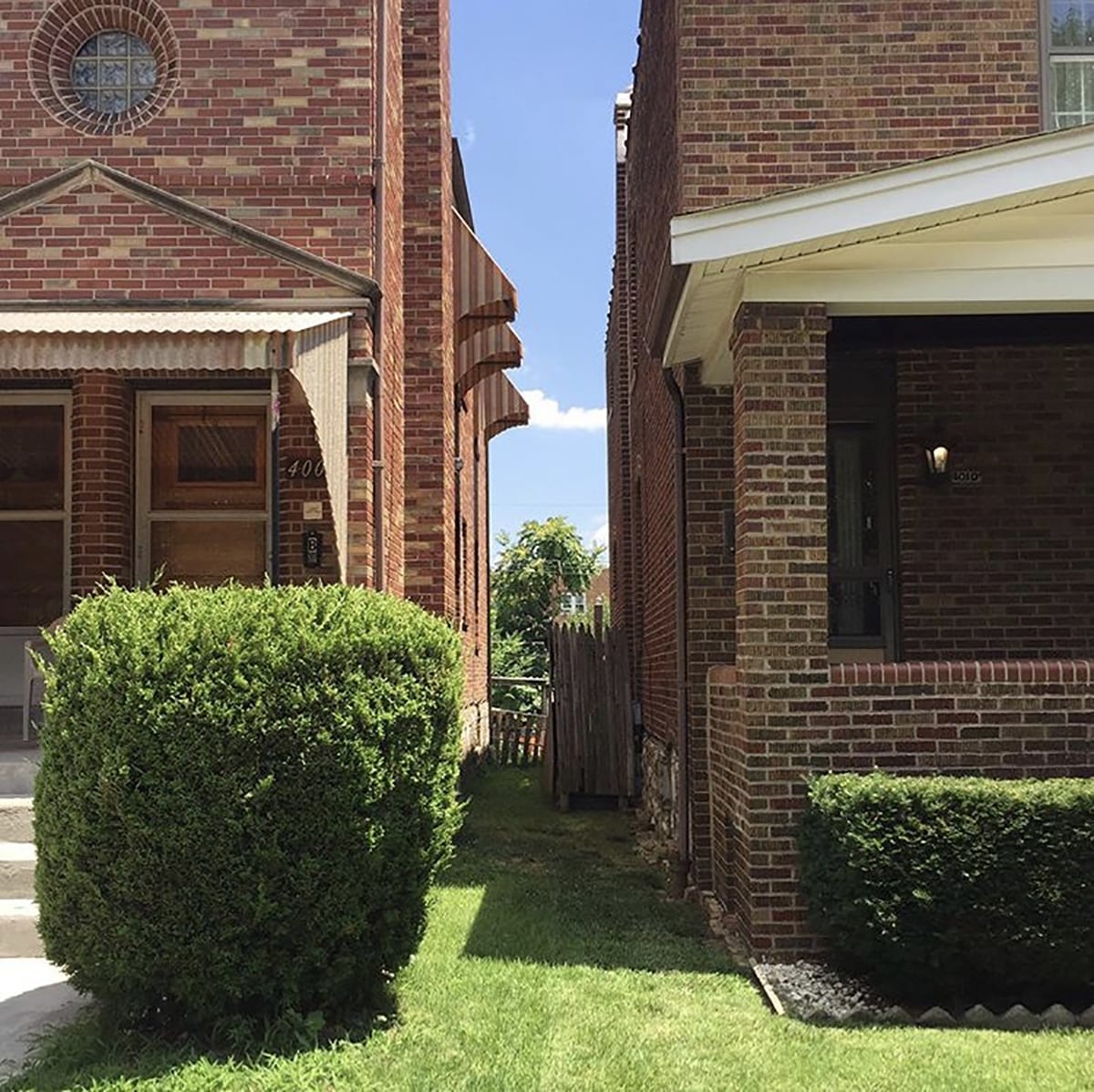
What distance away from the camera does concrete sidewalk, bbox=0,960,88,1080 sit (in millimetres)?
4523

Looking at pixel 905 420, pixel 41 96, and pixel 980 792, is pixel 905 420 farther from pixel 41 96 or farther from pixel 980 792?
pixel 41 96

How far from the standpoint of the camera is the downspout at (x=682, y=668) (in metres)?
7.71

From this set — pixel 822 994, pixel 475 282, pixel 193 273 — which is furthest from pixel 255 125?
pixel 822 994

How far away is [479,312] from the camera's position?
11203 mm

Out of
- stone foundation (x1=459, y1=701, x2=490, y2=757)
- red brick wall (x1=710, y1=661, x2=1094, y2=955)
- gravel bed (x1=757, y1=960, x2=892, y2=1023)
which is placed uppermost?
red brick wall (x1=710, y1=661, x2=1094, y2=955)

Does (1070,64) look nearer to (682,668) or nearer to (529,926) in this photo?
(682,668)

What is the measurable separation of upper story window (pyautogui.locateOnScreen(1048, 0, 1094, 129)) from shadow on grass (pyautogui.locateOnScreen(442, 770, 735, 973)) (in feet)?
17.4

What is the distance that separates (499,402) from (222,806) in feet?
39.6

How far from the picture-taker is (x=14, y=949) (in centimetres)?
556

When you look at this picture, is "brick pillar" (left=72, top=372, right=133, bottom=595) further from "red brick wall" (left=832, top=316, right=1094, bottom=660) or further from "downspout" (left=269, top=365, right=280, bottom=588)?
"red brick wall" (left=832, top=316, right=1094, bottom=660)

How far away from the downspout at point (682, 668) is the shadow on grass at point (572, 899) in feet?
0.80

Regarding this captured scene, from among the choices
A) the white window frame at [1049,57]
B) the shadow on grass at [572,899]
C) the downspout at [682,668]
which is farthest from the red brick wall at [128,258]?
the white window frame at [1049,57]

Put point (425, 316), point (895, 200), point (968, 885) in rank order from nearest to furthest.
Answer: point (968, 885) → point (895, 200) → point (425, 316)

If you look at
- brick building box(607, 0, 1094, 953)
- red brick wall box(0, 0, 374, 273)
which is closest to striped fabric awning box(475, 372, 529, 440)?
brick building box(607, 0, 1094, 953)
